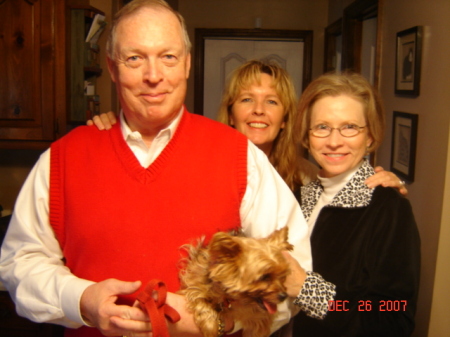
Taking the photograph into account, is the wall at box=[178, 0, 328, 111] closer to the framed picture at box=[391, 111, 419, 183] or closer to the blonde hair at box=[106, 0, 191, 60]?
the framed picture at box=[391, 111, 419, 183]

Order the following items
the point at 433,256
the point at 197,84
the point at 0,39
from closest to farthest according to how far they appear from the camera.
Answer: the point at 433,256 → the point at 0,39 → the point at 197,84

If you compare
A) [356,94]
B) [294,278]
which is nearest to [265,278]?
[294,278]

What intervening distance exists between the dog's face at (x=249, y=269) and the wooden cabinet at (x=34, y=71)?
1788 mm

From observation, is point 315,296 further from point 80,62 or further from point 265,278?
point 80,62

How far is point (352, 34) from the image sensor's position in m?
4.12

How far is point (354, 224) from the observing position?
1.40 meters

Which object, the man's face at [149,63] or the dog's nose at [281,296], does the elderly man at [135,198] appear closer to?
the man's face at [149,63]

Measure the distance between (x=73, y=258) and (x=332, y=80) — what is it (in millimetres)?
1036

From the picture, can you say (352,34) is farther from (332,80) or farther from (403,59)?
(332,80)

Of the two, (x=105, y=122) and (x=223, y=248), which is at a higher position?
(x=105, y=122)

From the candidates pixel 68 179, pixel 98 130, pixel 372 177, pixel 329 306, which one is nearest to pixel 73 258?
pixel 68 179

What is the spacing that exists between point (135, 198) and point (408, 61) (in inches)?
77.7

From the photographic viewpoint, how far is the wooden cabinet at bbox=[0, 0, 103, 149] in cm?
241
